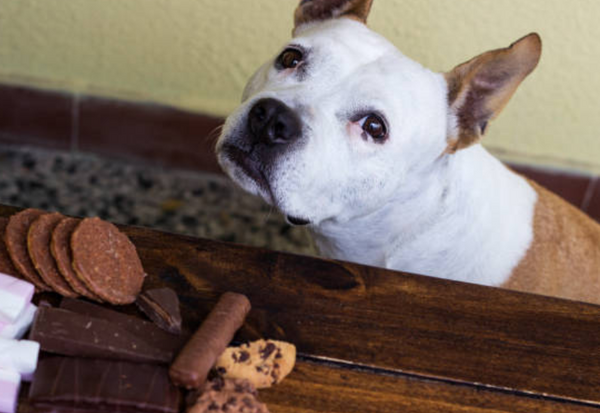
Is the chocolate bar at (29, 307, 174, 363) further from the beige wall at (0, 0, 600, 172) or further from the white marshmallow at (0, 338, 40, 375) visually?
the beige wall at (0, 0, 600, 172)

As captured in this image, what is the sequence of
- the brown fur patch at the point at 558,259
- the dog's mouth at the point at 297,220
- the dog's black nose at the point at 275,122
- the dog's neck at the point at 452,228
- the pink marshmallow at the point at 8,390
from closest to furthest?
the pink marshmallow at the point at 8,390 < the dog's black nose at the point at 275,122 < the dog's mouth at the point at 297,220 < the dog's neck at the point at 452,228 < the brown fur patch at the point at 558,259

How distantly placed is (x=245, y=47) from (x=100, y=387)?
1.71 meters

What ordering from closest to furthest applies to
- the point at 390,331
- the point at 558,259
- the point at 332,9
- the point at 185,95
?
1. the point at 390,331
2. the point at 332,9
3. the point at 558,259
4. the point at 185,95

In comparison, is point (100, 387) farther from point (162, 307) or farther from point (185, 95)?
point (185, 95)

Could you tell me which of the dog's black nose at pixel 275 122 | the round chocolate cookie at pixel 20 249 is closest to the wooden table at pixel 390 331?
the round chocolate cookie at pixel 20 249

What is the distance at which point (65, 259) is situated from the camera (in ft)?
3.75

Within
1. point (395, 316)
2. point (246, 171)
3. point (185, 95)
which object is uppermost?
point (246, 171)

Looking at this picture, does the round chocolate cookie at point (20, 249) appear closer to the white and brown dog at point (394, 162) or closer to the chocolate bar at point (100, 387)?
the chocolate bar at point (100, 387)

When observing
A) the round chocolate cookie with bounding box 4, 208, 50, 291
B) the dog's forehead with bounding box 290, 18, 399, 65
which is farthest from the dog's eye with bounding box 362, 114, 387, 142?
the round chocolate cookie with bounding box 4, 208, 50, 291

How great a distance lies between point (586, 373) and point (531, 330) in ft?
0.40

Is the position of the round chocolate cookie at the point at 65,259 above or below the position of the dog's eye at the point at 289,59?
below

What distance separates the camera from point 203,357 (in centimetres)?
104

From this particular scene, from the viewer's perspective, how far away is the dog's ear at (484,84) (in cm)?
141

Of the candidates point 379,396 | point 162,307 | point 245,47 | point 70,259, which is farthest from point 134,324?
point 245,47
